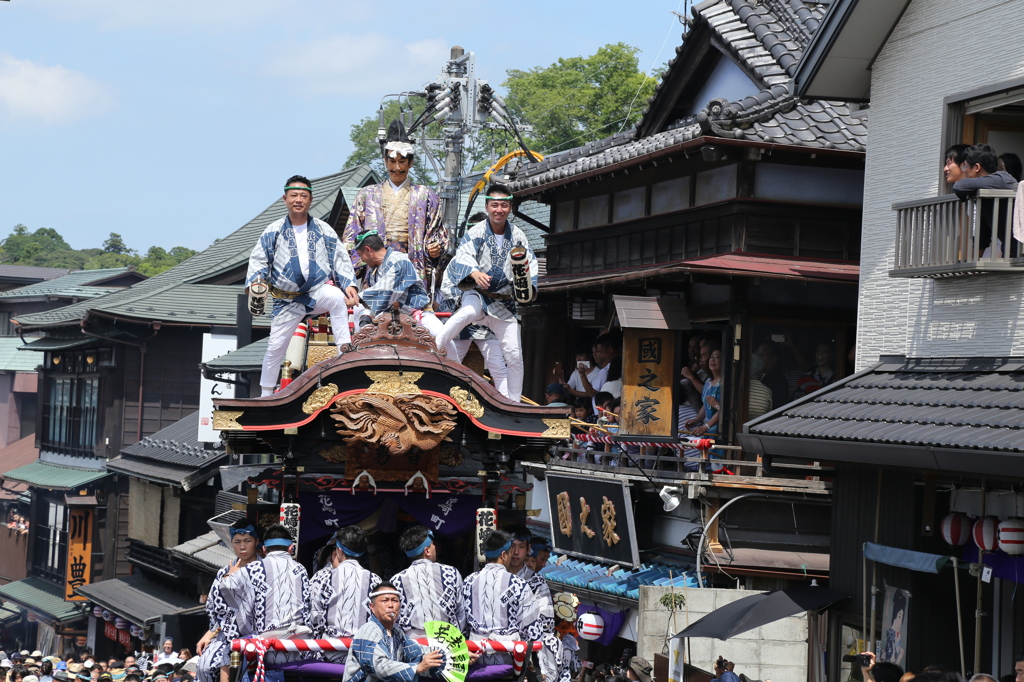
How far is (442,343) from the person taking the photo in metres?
12.6

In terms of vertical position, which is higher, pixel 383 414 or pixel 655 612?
pixel 383 414

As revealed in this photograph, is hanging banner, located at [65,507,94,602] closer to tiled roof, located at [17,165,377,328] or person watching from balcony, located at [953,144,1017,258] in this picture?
tiled roof, located at [17,165,377,328]

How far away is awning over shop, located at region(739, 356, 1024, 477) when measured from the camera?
355 inches

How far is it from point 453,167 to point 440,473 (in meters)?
9.59

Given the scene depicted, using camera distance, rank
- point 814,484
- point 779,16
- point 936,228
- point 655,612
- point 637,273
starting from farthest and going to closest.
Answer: point 779,16 < point 637,273 < point 814,484 < point 655,612 < point 936,228

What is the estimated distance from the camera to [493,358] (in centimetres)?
1315

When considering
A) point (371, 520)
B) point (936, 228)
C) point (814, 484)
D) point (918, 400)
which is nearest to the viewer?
point (918, 400)

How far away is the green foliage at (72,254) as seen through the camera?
74.6m

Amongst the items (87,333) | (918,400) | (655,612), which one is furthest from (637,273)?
(87,333)

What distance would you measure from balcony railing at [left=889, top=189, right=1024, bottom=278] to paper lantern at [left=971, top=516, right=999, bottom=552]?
2.10 m

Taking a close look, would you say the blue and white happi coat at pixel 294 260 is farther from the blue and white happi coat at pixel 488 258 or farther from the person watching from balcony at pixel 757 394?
the person watching from balcony at pixel 757 394

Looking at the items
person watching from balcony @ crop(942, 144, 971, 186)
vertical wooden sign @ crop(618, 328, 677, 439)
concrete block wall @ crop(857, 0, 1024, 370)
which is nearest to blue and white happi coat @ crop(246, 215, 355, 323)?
concrete block wall @ crop(857, 0, 1024, 370)

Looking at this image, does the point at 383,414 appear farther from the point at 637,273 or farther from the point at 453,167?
the point at 453,167

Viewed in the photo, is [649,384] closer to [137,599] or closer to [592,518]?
[592,518]
